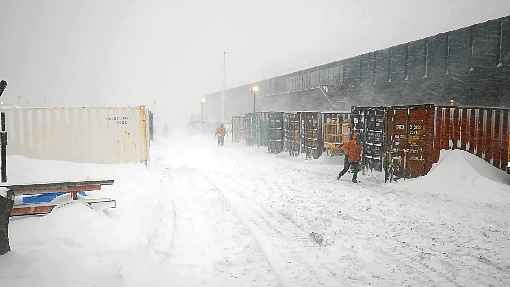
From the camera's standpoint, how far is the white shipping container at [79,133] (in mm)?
13680

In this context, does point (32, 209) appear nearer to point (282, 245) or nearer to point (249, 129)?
point (282, 245)

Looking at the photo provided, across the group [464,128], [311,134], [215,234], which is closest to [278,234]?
[215,234]

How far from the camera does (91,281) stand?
4488 millimetres

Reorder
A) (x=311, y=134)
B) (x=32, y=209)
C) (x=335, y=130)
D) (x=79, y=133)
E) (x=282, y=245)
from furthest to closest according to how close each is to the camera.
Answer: (x=311, y=134), (x=335, y=130), (x=79, y=133), (x=32, y=209), (x=282, y=245)

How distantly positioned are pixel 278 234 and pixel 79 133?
36.6 ft

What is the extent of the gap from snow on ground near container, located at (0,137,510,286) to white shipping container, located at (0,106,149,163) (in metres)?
2.28

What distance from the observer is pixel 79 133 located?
46.8ft

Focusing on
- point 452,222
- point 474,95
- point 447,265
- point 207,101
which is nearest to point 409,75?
point 474,95

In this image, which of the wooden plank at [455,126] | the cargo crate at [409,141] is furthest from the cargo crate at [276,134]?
the wooden plank at [455,126]

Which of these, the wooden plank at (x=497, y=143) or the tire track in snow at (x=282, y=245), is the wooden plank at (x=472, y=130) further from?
the tire track in snow at (x=282, y=245)

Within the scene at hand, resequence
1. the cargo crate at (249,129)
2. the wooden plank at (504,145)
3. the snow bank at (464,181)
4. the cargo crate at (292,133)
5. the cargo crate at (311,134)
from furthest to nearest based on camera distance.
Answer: the cargo crate at (249,129) < the cargo crate at (292,133) < the cargo crate at (311,134) < the wooden plank at (504,145) < the snow bank at (464,181)

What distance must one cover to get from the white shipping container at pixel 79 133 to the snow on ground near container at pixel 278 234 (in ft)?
7.47

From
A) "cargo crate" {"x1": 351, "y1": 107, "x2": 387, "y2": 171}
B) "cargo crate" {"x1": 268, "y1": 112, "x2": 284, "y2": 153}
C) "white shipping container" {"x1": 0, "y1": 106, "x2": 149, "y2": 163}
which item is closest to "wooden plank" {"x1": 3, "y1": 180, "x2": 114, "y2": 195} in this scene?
"white shipping container" {"x1": 0, "y1": 106, "x2": 149, "y2": 163}

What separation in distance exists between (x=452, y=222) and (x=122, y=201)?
8.21 m
